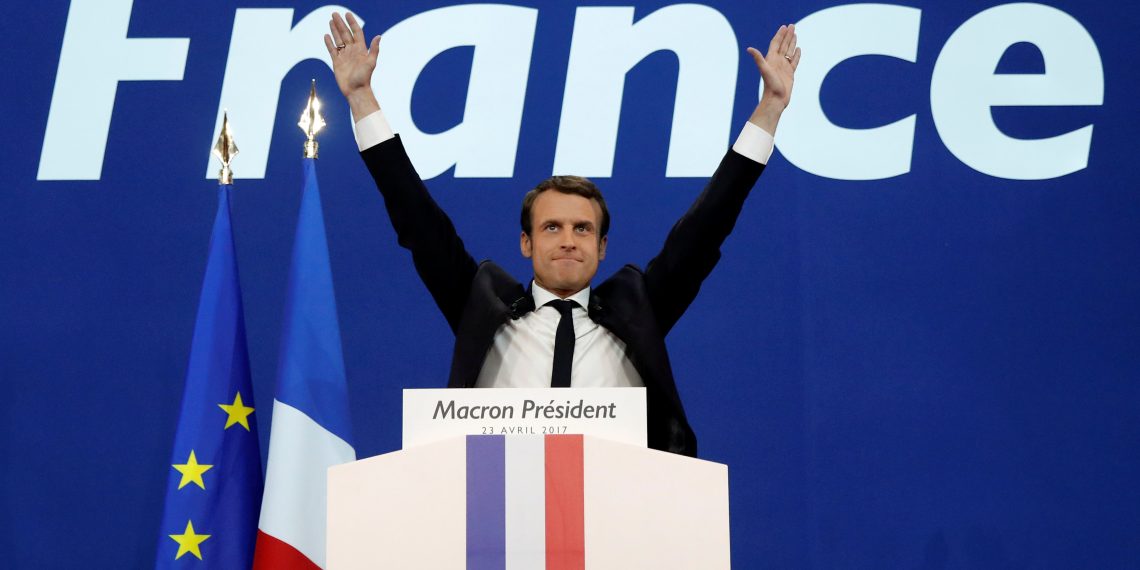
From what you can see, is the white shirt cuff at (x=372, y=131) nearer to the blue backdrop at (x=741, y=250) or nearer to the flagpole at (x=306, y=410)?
the flagpole at (x=306, y=410)

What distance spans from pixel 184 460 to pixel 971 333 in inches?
100

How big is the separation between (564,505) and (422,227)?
3.79 ft

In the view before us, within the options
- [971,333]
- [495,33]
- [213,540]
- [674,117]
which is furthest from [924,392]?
[213,540]

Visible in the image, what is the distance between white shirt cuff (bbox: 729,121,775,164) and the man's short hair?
37 cm

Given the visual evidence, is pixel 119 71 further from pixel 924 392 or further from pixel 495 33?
pixel 924 392

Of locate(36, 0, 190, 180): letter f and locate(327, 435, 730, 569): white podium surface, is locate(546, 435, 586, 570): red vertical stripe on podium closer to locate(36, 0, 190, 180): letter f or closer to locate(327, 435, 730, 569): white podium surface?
locate(327, 435, 730, 569): white podium surface

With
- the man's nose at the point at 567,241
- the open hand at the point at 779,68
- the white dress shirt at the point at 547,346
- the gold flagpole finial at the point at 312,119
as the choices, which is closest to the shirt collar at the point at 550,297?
the white dress shirt at the point at 547,346

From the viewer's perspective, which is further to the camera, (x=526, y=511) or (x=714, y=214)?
(x=714, y=214)

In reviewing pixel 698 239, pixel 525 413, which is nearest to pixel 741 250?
pixel 698 239

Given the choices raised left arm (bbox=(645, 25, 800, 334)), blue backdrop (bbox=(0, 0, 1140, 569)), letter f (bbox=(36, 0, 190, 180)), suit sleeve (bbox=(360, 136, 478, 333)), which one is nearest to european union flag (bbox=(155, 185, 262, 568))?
blue backdrop (bbox=(0, 0, 1140, 569))

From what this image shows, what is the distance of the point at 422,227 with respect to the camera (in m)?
3.09

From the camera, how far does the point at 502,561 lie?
2119mm

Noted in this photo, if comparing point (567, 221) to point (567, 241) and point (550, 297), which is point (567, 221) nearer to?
point (567, 241)

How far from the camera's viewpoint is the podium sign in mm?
2232
